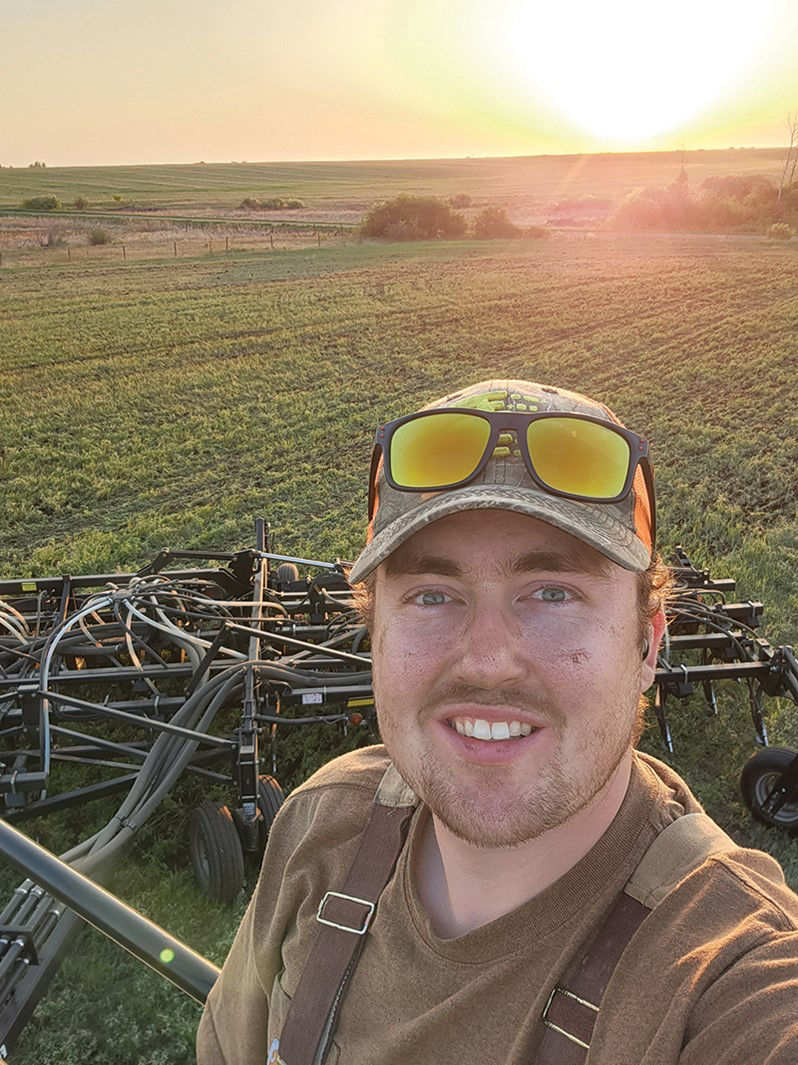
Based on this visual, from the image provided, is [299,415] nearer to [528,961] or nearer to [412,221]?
[528,961]

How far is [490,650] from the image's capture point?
156 centimetres

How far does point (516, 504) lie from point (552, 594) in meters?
0.18

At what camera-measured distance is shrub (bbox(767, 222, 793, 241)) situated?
1400 inches

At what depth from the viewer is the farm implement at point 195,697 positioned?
13.1 ft

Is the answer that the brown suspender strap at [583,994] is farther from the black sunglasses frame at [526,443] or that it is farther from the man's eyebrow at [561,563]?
the black sunglasses frame at [526,443]

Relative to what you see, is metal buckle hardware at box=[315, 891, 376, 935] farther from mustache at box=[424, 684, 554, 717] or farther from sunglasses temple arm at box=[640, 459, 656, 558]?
sunglasses temple arm at box=[640, 459, 656, 558]

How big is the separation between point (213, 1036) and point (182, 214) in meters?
57.6

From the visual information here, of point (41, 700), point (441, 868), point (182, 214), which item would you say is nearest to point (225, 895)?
point (41, 700)

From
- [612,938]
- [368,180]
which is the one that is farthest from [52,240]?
[368,180]

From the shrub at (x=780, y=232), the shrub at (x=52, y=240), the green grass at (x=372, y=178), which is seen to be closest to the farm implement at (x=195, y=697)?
the shrub at (x=52, y=240)

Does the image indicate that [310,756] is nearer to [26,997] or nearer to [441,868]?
[26,997]

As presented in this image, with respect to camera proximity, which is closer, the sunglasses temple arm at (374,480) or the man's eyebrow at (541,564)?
the man's eyebrow at (541,564)

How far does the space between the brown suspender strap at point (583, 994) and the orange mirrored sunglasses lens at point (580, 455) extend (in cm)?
79

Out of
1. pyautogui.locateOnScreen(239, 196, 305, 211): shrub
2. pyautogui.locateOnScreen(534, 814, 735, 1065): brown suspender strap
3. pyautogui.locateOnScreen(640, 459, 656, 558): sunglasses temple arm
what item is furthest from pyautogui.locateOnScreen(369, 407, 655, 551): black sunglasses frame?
pyautogui.locateOnScreen(239, 196, 305, 211): shrub
